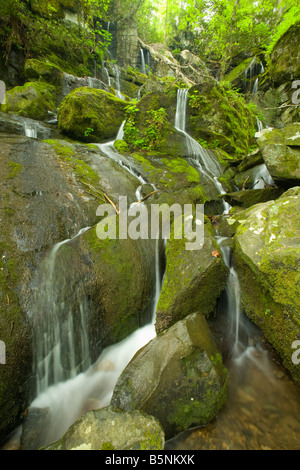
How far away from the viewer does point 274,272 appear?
2.54 meters

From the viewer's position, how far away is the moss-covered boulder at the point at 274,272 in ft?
7.84

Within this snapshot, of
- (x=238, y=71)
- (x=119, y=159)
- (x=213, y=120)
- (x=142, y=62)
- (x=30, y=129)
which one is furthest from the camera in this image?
(x=142, y=62)

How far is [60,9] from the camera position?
39.5ft

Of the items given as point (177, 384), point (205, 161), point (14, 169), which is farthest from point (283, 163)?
point (14, 169)

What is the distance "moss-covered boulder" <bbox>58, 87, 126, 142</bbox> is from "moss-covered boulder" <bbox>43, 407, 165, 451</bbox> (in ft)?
25.5

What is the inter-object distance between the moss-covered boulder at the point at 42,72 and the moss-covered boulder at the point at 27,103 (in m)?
1.48

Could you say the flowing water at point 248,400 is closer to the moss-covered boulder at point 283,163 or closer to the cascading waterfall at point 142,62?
the moss-covered boulder at point 283,163

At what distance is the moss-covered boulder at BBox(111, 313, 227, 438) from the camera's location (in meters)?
2.03

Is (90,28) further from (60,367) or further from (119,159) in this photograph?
(60,367)

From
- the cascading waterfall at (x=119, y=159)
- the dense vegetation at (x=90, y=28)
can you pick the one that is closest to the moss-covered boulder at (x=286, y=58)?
the dense vegetation at (x=90, y=28)

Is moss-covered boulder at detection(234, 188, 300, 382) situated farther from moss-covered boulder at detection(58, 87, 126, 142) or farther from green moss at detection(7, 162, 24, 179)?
moss-covered boulder at detection(58, 87, 126, 142)

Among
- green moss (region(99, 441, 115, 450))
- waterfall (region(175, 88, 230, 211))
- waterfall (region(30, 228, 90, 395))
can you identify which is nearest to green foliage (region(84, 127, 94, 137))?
waterfall (region(175, 88, 230, 211))

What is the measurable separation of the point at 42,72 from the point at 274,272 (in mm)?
12916
